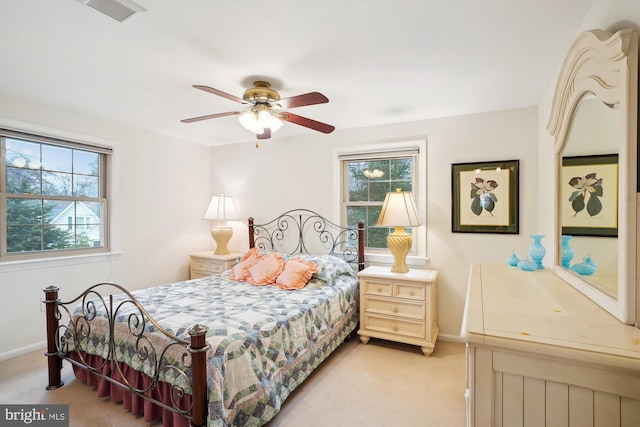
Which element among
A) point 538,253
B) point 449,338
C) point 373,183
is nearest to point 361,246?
point 373,183

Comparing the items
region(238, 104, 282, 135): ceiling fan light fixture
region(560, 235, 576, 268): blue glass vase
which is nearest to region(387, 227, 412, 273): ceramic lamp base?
region(560, 235, 576, 268): blue glass vase

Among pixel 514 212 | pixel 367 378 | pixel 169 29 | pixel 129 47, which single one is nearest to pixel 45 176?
pixel 129 47

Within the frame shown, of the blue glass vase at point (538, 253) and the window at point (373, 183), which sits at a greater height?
the window at point (373, 183)

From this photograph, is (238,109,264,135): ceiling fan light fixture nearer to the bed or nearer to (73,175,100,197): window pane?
the bed

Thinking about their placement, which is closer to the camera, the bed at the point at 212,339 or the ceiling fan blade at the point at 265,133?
the bed at the point at 212,339

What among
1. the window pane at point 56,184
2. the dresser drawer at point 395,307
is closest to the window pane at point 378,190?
the dresser drawer at point 395,307

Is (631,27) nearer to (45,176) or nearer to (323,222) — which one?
(323,222)

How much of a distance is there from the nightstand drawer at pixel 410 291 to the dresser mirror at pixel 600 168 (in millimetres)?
1217

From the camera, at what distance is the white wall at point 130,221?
9.28 feet

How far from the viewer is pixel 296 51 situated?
77.1 inches

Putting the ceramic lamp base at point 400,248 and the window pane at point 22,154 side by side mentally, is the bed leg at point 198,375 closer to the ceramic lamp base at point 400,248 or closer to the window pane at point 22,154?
the ceramic lamp base at point 400,248

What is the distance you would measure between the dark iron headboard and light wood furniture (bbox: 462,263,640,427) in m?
2.50

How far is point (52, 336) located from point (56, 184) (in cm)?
170

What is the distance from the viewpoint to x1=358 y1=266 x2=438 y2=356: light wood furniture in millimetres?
2877
